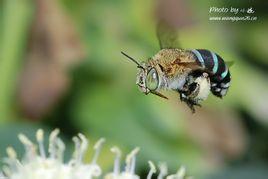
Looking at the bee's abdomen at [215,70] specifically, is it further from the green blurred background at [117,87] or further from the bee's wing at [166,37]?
the green blurred background at [117,87]

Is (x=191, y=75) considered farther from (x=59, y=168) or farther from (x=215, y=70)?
(x=59, y=168)

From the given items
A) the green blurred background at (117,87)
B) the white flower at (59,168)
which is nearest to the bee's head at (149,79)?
the white flower at (59,168)

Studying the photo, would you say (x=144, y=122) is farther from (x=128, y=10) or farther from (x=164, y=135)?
(x=128, y=10)

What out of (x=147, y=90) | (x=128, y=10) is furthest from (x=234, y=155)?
(x=147, y=90)

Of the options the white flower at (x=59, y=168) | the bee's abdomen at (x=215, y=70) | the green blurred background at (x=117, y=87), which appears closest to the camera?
the bee's abdomen at (x=215, y=70)

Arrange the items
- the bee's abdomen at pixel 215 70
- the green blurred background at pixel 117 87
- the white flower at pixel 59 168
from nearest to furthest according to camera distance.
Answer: the bee's abdomen at pixel 215 70, the white flower at pixel 59 168, the green blurred background at pixel 117 87
